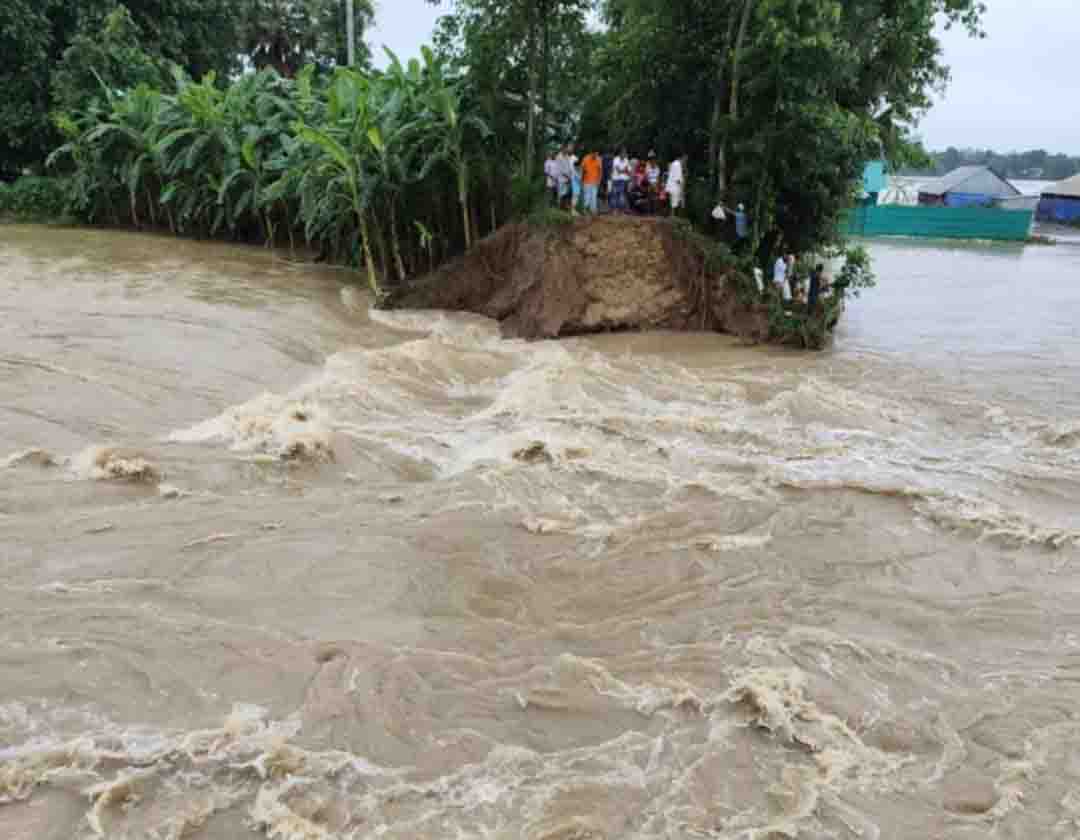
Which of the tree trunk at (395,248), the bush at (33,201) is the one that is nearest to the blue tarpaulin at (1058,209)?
the tree trunk at (395,248)

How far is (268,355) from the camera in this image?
9.89 m

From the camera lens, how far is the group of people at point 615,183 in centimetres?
1303

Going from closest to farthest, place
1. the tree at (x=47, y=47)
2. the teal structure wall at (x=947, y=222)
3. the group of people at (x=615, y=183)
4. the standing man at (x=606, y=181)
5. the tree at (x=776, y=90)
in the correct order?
the tree at (x=776, y=90)
the group of people at (x=615, y=183)
the standing man at (x=606, y=181)
the tree at (x=47, y=47)
the teal structure wall at (x=947, y=222)

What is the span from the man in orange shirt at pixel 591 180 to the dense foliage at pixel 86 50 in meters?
13.8

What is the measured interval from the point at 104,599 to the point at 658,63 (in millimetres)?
11466

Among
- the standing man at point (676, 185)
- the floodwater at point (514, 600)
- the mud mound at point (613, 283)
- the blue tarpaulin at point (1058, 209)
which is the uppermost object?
the blue tarpaulin at point (1058, 209)

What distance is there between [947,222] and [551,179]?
87.4 feet

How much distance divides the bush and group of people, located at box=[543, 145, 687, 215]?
1357 centimetres

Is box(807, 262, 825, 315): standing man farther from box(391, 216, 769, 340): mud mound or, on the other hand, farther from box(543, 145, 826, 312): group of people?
box(391, 216, 769, 340): mud mound

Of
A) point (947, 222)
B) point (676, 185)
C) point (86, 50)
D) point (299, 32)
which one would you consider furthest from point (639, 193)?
point (947, 222)

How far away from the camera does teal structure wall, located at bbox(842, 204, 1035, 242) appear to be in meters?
34.1

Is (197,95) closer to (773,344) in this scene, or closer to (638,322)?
(638,322)

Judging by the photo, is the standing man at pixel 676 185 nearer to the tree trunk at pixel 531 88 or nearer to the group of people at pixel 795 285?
the group of people at pixel 795 285

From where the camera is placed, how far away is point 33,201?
834 inches
